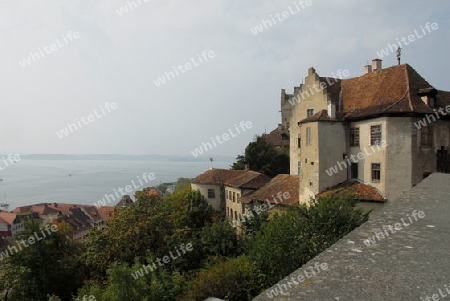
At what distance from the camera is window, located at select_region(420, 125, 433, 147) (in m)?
18.8

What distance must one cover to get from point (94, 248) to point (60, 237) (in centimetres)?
376

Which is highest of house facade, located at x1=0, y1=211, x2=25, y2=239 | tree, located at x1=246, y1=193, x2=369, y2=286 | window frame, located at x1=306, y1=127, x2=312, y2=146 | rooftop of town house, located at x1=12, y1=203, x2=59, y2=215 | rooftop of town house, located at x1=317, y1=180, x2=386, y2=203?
window frame, located at x1=306, y1=127, x2=312, y2=146

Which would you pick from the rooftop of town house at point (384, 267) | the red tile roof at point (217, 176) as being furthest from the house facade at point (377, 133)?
the red tile roof at point (217, 176)

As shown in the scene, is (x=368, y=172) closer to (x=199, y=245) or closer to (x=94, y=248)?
(x=199, y=245)

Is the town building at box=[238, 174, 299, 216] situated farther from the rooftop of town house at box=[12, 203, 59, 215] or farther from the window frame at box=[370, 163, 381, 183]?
the rooftop of town house at box=[12, 203, 59, 215]

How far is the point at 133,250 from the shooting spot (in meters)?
22.1

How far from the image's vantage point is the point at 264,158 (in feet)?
135

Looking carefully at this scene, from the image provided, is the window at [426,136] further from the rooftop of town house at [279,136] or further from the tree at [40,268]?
the rooftop of town house at [279,136]

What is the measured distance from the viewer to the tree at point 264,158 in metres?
40.8

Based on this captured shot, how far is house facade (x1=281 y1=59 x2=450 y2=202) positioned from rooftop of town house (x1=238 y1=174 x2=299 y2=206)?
210 centimetres

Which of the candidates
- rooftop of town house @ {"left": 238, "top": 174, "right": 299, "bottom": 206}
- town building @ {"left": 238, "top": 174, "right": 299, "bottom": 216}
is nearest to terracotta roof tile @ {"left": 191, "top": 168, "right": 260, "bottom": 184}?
rooftop of town house @ {"left": 238, "top": 174, "right": 299, "bottom": 206}

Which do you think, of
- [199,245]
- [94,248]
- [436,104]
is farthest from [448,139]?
[94,248]

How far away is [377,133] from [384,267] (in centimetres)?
1752

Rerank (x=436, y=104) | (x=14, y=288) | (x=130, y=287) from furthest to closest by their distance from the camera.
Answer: (x=14, y=288), (x=436, y=104), (x=130, y=287)
